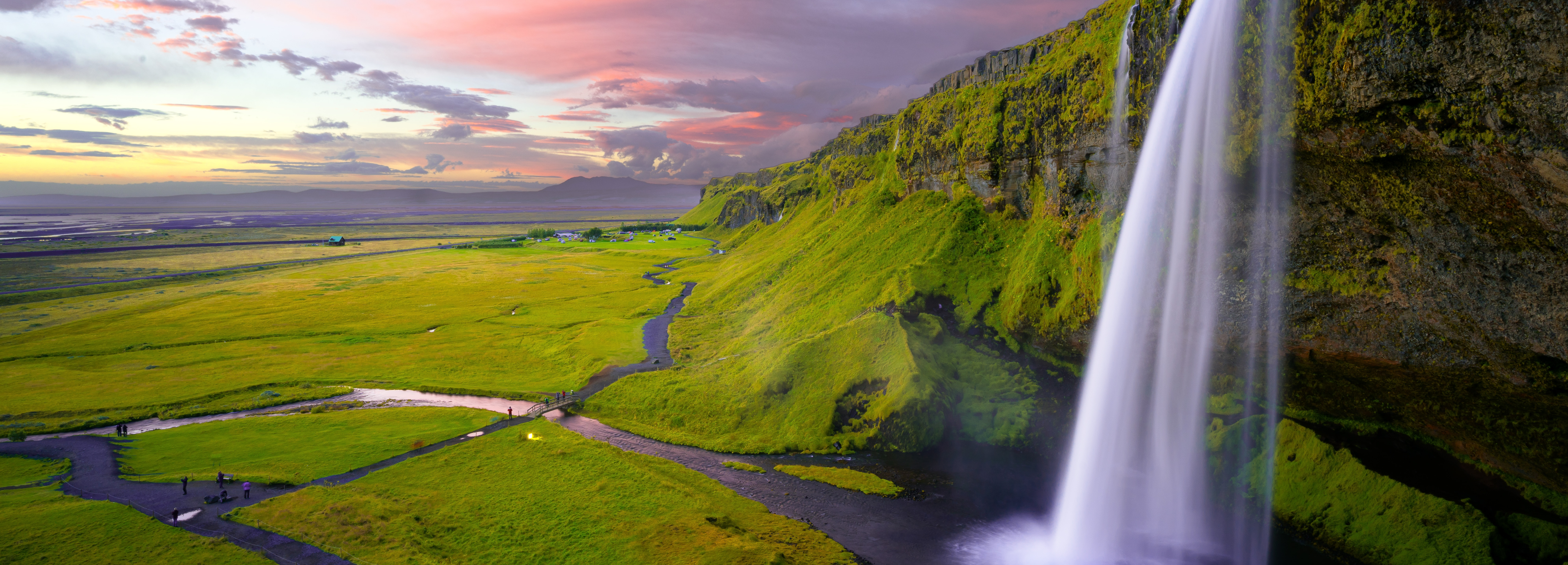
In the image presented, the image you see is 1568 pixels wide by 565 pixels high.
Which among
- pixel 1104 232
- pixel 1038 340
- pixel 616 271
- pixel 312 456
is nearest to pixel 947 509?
pixel 1038 340

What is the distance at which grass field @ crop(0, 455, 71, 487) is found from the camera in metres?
43.4

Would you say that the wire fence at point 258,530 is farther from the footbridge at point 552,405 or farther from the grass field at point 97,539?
the footbridge at point 552,405

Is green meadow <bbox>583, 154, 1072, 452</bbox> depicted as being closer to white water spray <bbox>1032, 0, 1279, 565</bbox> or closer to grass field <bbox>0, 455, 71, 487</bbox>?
white water spray <bbox>1032, 0, 1279, 565</bbox>

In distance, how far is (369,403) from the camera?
6303 centimetres

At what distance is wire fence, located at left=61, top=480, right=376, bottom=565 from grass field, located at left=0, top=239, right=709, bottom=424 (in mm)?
27732

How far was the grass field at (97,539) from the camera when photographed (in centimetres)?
3241

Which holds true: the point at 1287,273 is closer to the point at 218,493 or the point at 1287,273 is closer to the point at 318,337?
the point at 218,493

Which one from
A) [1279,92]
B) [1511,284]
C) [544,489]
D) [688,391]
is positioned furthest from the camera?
[688,391]

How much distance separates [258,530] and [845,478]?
36.4 m

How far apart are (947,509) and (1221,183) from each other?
80.9ft

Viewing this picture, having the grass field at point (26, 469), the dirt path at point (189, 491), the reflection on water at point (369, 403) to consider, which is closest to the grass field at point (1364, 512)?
the dirt path at point (189, 491)

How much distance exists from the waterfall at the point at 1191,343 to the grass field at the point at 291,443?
4641cm

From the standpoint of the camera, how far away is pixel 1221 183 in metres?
32.2

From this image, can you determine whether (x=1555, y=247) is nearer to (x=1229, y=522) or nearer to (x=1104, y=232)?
(x=1229, y=522)
